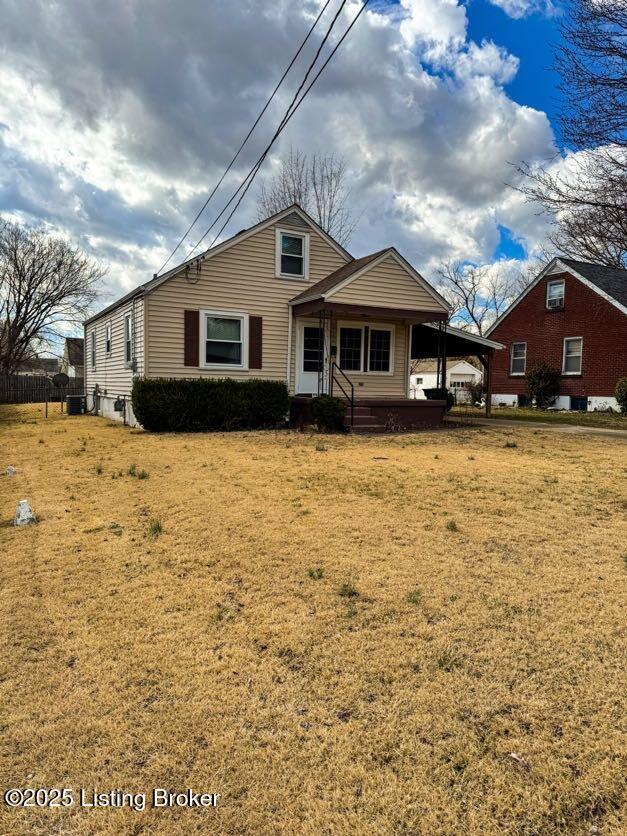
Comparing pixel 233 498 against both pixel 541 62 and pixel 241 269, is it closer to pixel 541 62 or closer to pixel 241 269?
pixel 241 269

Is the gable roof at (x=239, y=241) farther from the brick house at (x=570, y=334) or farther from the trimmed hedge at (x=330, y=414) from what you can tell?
the brick house at (x=570, y=334)

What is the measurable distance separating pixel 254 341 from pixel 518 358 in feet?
52.3

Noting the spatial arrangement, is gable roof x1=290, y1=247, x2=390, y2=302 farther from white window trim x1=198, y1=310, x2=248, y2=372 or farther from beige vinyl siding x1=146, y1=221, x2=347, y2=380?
white window trim x1=198, y1=310, x2=248, y2=372

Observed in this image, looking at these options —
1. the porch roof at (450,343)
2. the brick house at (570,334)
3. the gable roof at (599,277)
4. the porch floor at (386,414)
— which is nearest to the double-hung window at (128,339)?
the porch floor at (386,414)

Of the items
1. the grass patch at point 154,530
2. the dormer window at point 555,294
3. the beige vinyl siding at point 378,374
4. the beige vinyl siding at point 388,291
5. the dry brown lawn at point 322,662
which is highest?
the dormer window at point 555,294

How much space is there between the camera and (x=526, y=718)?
2.20 meters

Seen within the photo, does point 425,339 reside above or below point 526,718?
above

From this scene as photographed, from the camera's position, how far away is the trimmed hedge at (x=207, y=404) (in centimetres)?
1181

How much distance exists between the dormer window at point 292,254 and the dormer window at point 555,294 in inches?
547

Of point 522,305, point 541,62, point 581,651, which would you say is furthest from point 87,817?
point 522,305

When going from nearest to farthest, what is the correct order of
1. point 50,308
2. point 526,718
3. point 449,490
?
point 526,718 < point 449,490 < point 50,308

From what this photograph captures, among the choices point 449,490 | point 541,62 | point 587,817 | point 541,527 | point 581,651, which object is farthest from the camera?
point 541,62

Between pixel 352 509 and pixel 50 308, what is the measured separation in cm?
3777

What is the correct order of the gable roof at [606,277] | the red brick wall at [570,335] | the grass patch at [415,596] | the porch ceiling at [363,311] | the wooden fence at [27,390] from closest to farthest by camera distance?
the grass patch at [415,596] < the porch ceiling at [363,311] < the red brick wall at [570,335] < the gable roof at [606,277] < the wooden fence at [27,390]
